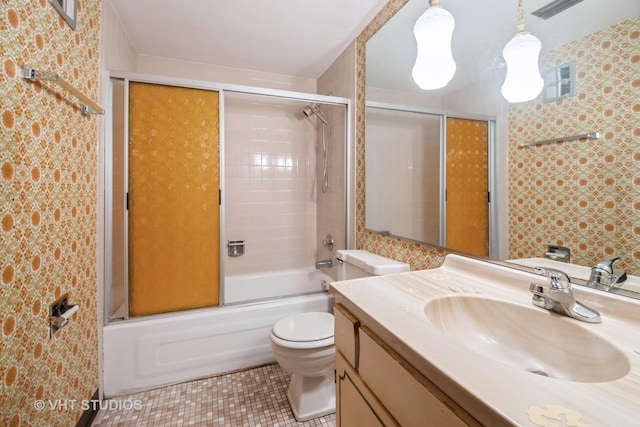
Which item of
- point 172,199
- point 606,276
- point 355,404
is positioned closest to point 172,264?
point 172,199

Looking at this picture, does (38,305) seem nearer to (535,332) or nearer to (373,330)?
(373,330)

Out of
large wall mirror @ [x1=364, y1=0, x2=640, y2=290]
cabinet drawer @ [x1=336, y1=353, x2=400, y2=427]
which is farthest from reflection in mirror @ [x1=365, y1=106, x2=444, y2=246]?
cabinet drawer @ [x1=336, y1=353, x2=400, y2=427]

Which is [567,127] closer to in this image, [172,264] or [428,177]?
[428,177]

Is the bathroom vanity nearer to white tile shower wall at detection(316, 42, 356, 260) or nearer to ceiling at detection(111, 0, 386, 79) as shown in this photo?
white tile shower wall at detection(316, 42, 356, 260)

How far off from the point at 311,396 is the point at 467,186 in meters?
1.29

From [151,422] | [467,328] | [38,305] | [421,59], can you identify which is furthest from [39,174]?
[421,59]

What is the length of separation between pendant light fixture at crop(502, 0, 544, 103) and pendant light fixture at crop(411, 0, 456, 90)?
0.28 meters

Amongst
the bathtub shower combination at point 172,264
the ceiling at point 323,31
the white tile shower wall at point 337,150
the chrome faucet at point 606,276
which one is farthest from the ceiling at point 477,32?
the chrome faucet at point 606,276

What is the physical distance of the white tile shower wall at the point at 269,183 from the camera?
263cm

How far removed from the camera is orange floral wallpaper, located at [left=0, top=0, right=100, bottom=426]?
854 millimetres

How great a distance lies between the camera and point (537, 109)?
0.92 metres

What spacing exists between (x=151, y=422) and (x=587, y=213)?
1.99 m

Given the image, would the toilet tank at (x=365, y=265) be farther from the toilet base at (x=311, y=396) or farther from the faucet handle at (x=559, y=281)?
the faucet handle at (x=559, y=281)

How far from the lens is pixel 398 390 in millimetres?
585
